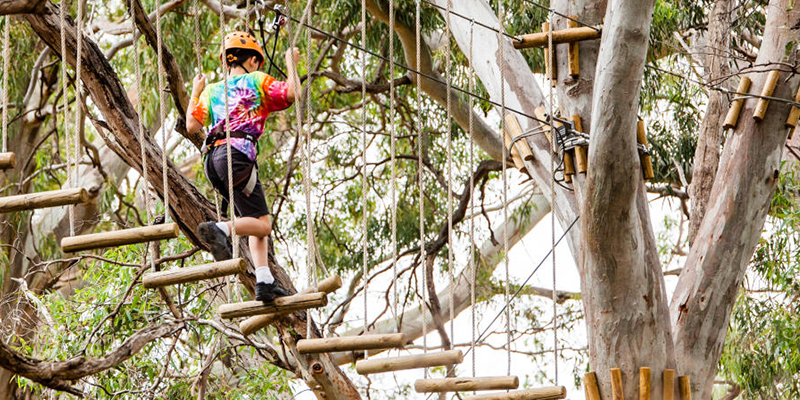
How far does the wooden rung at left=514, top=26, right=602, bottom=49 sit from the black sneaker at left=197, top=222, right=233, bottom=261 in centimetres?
133

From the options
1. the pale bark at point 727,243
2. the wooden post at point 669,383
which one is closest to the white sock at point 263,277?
the wooden post at point 669,383

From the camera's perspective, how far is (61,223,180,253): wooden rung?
2.54 m

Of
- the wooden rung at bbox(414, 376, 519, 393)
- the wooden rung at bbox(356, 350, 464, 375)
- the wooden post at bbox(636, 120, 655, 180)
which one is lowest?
the wooden rung at bbox(414, 376, 519, 393)

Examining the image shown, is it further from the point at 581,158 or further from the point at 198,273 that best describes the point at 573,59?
the point at 198,273

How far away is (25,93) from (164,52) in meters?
3.20

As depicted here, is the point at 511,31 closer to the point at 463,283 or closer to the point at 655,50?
the point at 655,50

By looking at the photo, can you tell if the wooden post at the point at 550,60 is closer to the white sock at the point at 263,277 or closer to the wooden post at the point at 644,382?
the wooden post at the point at 644,382

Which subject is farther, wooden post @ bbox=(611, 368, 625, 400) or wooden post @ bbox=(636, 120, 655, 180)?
wooden post @ bbox=(636, 120, 655, 180)

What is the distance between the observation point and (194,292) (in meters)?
4.63

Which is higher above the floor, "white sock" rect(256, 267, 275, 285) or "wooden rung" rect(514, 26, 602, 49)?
"wooden rung" rect(514, 26, 602, 49)

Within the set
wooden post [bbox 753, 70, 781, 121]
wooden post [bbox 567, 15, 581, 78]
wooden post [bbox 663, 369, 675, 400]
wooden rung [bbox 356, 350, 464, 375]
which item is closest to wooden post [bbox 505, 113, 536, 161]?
wooden post [bbox 567, 15, 581, 78]

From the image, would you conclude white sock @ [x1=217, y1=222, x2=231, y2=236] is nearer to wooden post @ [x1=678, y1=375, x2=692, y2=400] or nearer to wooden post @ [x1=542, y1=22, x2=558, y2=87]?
wooden post @ [x1=542, y1=22, x2=558, y2=87]

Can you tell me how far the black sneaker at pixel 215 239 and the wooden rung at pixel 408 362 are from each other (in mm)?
485

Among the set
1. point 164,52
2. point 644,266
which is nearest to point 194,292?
point 164,52
